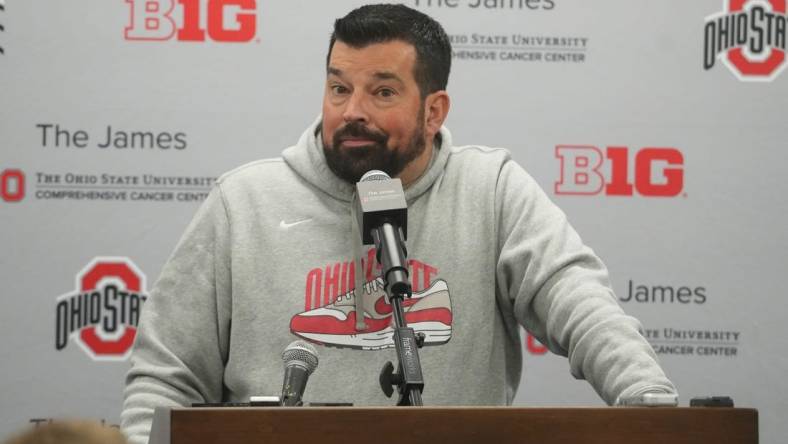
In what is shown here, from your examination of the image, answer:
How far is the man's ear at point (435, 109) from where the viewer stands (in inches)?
109

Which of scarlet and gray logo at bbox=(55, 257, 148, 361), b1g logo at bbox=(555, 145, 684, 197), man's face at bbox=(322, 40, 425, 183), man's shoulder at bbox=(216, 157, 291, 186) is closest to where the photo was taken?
man's face at bbox=(322, 40, 425, 183)

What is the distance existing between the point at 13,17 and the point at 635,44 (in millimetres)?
1962

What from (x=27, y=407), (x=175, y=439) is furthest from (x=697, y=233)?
(x=175, y=439)

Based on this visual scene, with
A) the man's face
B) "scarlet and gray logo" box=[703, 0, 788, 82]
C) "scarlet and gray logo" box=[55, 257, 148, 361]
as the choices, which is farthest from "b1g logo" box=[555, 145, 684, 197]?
"scarlet and gray logo" box=[55, 257, 148, 361]

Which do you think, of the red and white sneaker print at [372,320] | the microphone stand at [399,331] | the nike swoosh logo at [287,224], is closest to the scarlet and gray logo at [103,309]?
the nike swoosh logo at [287,224]

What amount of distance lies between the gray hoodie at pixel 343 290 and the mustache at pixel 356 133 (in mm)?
112

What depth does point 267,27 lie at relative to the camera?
3.66 metres

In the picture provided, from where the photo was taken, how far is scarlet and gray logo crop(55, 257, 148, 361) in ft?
11.6

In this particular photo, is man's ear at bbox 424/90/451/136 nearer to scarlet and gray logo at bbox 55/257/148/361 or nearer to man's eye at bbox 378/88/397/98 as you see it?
man's eye at bbox 378/88/397/98

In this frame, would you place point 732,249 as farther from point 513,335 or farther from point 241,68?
point 241,68

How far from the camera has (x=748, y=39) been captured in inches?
147

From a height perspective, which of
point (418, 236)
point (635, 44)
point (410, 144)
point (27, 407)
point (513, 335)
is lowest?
point (27, 407)

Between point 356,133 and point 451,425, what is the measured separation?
1.21 meters

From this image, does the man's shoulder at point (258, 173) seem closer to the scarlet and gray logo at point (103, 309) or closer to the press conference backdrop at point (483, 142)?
the press conference backdrop at point (483, 142)
